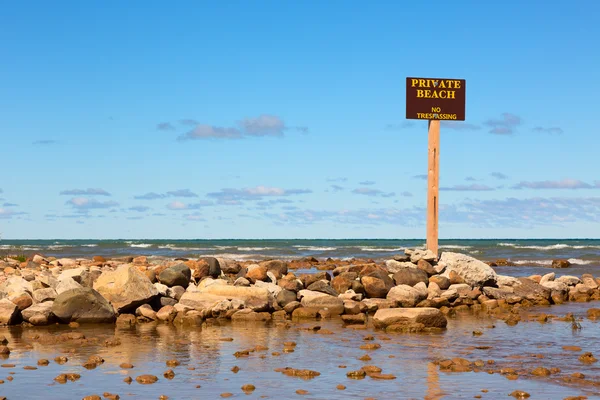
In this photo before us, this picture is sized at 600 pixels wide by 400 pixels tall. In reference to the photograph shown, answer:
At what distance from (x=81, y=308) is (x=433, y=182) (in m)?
10.5

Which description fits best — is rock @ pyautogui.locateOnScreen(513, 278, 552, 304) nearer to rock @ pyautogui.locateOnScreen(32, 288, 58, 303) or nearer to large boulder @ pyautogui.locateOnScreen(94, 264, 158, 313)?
large boulder @ pyautogui.locateOnScreen(94, 264, 158, 313)

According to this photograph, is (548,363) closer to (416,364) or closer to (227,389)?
(416,364)

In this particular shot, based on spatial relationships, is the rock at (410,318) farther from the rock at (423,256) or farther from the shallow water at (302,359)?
the rock at (423,256)

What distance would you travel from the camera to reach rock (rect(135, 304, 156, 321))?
15.7m

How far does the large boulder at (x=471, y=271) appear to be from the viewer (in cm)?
1959

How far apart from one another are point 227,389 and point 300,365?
5.78 feet

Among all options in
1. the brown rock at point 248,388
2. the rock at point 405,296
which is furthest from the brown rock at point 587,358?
the rock at point 405,296

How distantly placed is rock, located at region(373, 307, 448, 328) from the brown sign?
804 centimetres

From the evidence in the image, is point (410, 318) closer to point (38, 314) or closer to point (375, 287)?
point (375, 287)

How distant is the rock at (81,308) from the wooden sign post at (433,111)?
976 cm

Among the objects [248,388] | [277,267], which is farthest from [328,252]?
[248,388]

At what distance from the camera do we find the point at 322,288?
17.8m

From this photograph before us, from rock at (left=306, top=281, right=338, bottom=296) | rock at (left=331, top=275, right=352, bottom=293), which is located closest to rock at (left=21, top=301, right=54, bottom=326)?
rock at (left=306, top=281, right=338, bottom=296)

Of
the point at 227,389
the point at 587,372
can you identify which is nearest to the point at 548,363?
the point at 587,372
